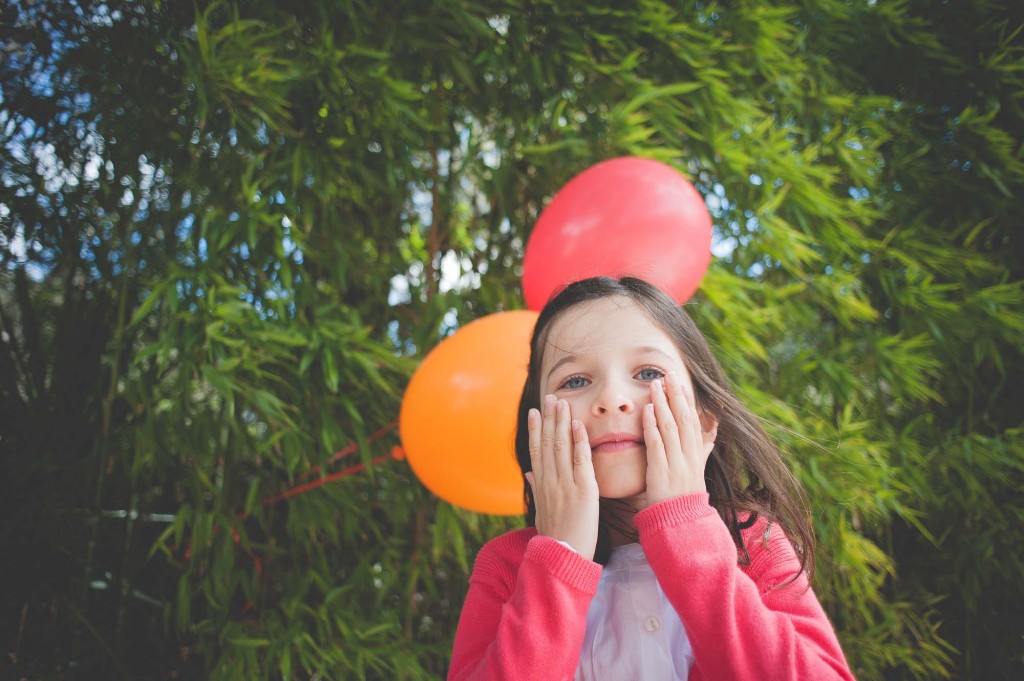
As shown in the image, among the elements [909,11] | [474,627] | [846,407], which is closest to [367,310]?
[474,627]

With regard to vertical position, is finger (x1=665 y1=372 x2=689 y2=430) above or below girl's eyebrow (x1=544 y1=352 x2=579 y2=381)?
below

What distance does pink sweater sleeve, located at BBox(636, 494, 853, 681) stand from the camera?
67cm

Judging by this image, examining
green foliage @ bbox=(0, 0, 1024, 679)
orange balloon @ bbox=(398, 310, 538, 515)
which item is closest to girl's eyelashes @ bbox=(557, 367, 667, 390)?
orange balloon @ bbox=(398, 310, 538, 515)

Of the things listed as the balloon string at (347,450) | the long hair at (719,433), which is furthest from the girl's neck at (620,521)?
the balloon string at (347,450)

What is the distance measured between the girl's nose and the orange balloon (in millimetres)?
561

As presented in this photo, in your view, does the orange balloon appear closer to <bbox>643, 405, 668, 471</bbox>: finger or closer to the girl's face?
the girl's face

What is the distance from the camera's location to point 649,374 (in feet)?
2.68

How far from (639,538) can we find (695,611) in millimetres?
141

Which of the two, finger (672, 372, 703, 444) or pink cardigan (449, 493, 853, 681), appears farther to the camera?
finger (672, 372, 703, 444)

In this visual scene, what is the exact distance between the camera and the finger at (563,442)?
2.54ft

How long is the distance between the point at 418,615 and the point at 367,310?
0.90 m

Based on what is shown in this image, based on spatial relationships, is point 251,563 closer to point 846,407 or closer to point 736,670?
point 736,670

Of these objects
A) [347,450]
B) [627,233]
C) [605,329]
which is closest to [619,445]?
[605,329]

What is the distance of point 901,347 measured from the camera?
2061 millimetres
